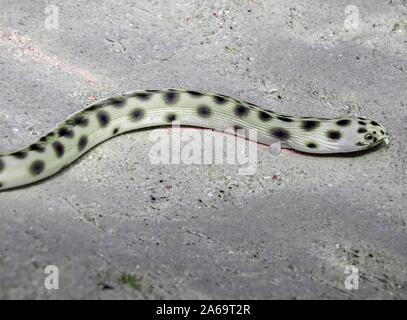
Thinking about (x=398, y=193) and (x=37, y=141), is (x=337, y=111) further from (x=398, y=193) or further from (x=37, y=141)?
(x=37, y=141)

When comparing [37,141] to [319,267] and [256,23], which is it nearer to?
[319,267]

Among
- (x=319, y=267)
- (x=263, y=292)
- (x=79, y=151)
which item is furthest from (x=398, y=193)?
(x=79, y=151)

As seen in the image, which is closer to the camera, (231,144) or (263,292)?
(263,292)

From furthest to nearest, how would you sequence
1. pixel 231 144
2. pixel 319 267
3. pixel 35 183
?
pixel 231 144
pixel 35 183
pixel 319 267

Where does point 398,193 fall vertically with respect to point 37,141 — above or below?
below

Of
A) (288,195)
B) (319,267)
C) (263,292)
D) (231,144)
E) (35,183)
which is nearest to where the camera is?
(263,292)

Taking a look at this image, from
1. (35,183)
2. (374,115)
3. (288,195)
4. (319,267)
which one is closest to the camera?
(319,267)

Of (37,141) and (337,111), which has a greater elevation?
(337,111)

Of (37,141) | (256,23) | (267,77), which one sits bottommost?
(37,141)

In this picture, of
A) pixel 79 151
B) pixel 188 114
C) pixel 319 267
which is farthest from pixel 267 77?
pixel 319 267
